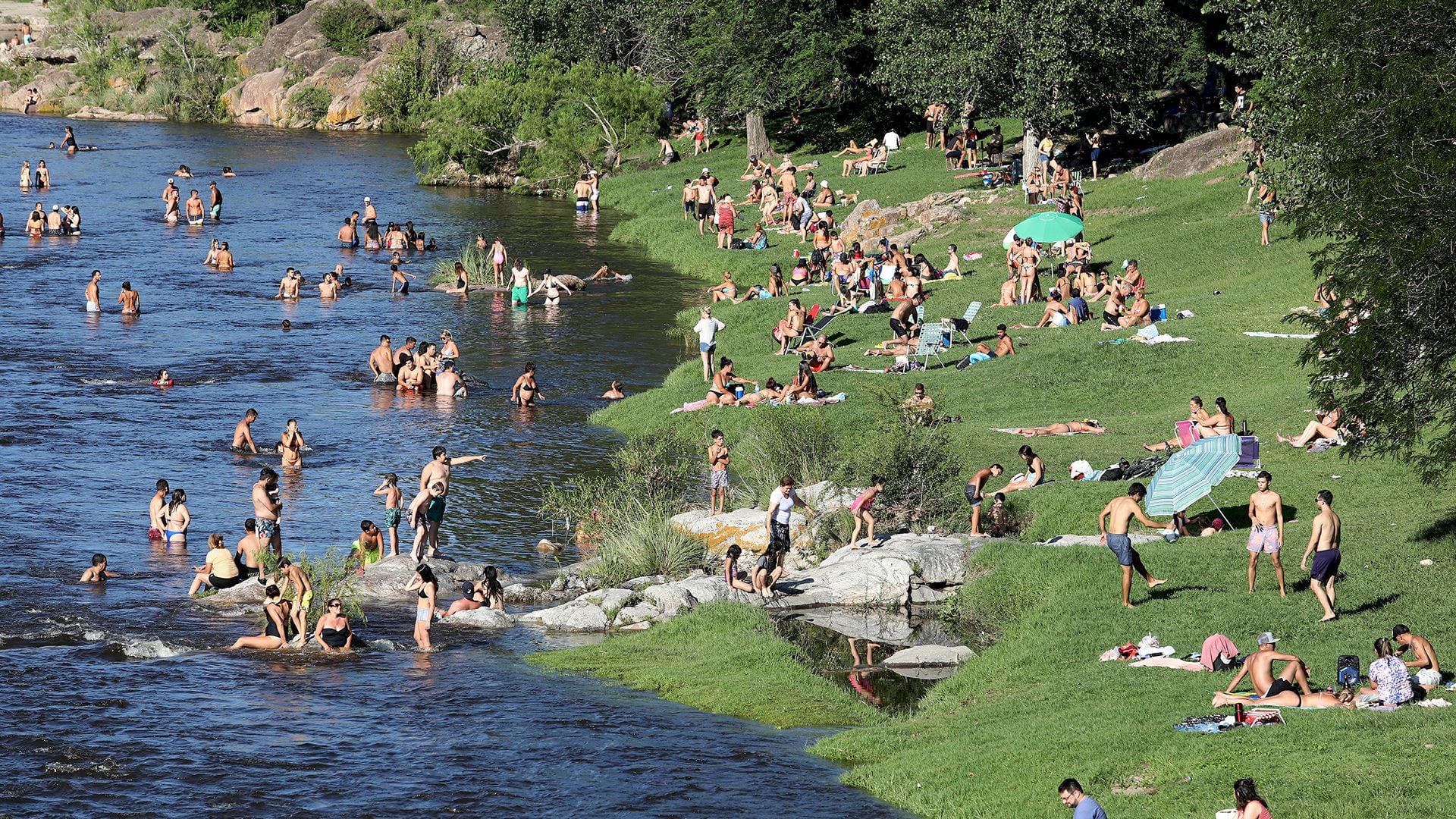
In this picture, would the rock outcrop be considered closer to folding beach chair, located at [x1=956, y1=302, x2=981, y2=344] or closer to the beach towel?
folding beach chair, located at [x1=956, y1=302, x2=981, y2=344]

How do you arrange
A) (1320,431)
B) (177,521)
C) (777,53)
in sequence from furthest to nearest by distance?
(777,53) < (177,521) < (1320,431)

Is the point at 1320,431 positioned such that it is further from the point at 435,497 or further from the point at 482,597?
the point at 435,497

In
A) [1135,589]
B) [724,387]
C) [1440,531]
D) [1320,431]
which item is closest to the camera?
[1135,589]

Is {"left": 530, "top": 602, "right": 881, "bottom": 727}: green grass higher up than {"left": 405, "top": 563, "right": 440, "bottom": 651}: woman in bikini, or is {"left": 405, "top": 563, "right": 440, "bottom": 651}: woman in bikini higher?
{"left": 405, "top": 563, "right": 440, "bottom": 651}: woman in bikini

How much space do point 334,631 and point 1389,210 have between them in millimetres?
14579

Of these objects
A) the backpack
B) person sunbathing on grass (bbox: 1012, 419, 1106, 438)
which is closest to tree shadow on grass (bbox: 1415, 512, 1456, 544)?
the backpack

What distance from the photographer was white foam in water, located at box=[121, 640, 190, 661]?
21.3m

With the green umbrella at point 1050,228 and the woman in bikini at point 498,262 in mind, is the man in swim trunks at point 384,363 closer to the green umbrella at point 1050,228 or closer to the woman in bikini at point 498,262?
the woman in bikini at point 498,262

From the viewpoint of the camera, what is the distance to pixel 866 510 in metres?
24.9

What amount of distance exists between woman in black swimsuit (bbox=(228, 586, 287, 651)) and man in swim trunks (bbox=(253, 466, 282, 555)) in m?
3.53

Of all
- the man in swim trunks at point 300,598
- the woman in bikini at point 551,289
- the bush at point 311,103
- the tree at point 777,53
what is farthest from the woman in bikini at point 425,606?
the bush at point 311,103

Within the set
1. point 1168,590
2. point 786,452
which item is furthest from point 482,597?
point 1168,590

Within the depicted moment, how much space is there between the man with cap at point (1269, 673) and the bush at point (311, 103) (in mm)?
85654

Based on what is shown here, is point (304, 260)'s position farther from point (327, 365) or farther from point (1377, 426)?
point (1377, 426)
